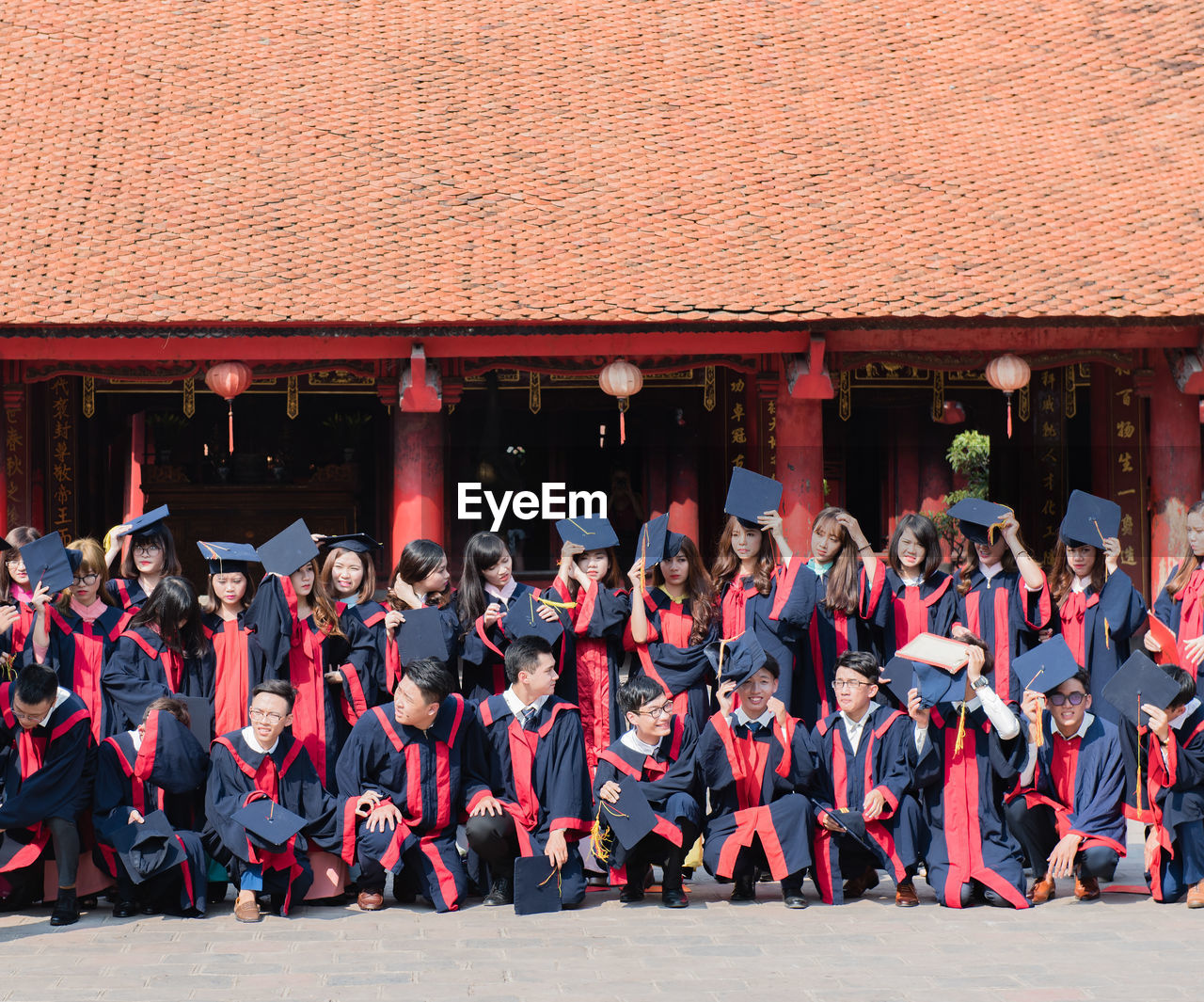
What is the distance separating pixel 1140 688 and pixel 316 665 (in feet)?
12.2

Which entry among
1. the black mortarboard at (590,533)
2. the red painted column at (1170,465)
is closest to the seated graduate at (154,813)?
the black mortarboard at (590,533)

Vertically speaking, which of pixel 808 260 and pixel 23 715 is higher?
pixel 808 260

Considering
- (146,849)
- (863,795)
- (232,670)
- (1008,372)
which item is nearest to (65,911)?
(146,849)

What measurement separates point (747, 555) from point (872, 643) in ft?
2.75

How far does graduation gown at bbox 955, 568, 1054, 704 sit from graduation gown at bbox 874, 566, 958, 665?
196 millimetres

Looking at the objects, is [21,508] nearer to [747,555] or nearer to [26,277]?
[26,277]

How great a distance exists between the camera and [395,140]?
14.6 m

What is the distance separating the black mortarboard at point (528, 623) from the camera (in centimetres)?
758

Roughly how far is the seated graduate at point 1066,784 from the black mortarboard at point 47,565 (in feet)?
13.9

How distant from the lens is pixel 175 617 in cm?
735

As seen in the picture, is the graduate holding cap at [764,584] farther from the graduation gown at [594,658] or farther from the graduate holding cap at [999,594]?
Result: the graduate holding cap at [999,594]

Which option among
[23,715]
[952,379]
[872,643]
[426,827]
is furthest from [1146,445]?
[23,715]

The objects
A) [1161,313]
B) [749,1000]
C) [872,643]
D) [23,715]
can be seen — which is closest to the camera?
[749,1000]

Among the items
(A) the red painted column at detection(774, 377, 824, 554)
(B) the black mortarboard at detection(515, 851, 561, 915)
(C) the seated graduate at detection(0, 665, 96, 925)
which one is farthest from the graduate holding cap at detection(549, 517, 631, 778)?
(A) the red painted column at detection(774, 377, 824, 554)
